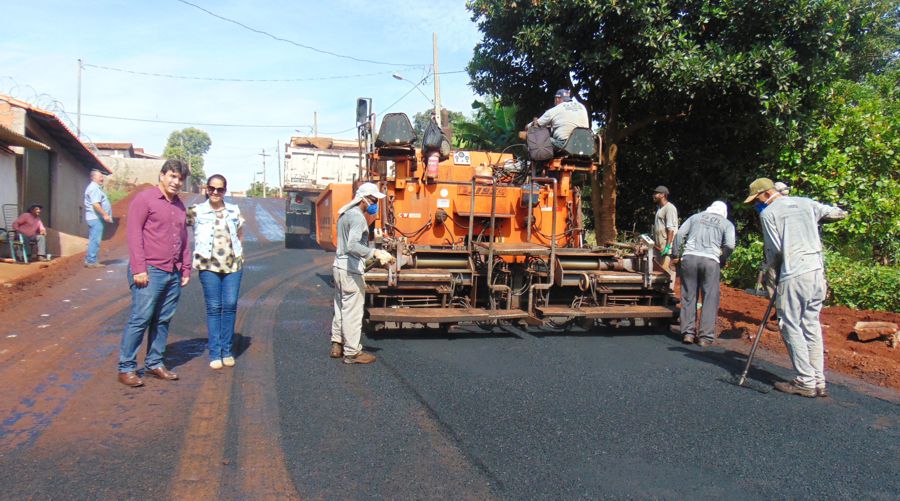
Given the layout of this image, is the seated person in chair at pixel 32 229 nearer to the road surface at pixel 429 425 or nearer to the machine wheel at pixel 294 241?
the road surface at pixel 429 425

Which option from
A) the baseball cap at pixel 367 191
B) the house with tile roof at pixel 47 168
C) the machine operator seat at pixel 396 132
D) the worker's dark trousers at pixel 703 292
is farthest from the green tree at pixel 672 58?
the house with tile roof at pixel 47 168

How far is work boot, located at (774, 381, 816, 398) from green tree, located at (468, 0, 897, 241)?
20.4ft

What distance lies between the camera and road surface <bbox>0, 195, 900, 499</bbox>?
3373mm

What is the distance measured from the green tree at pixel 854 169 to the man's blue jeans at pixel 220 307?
9.08m

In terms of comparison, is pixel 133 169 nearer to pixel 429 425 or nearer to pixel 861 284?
pixel 861 284

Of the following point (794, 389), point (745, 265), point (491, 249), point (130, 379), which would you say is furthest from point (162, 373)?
point (745, 265)

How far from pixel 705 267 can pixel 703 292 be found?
277 mm

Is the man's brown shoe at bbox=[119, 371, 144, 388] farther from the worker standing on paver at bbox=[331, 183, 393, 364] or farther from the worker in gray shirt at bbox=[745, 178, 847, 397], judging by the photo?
the worker in gray shirt at bbox=[745, 178, 847, 397]

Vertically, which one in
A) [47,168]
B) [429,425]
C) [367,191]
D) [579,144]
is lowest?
[429,425]

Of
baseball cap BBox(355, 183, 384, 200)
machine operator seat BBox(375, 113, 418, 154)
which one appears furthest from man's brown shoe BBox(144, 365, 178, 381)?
machine operator seat BBox(375, 113, 418, 154)

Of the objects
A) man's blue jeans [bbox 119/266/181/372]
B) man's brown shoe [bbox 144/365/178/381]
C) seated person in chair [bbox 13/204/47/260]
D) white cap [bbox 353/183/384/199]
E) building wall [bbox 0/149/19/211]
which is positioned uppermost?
building wall [bbox 0/149/19/211]

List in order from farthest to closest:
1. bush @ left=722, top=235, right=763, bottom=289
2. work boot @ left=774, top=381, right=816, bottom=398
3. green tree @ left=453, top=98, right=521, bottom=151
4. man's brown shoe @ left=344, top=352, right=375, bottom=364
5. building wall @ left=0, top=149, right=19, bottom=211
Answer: green tree @ left=453, top=98, right=521, bottom=151, building wall @ left=0, top=149, right=19, bottom=211, bush @ left=722, top=235, right=763, bottom=289, man's brown shoe @ left=344, top=352, right=375, bottom=364, work boot @ left=774, top=381, right=816, bottom=398

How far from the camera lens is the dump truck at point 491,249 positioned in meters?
6.88

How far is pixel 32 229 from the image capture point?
1195 centimetres
